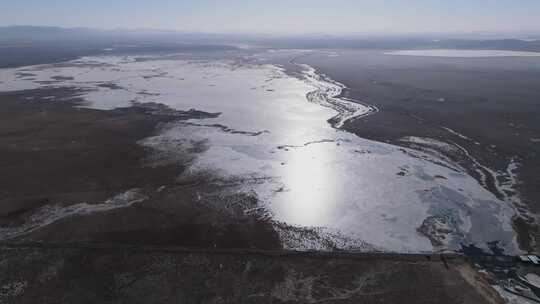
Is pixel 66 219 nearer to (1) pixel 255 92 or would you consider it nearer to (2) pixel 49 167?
(2) pixel 49 167

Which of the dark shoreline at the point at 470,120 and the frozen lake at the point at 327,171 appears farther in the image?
the dark shoreline at the point at 470,120

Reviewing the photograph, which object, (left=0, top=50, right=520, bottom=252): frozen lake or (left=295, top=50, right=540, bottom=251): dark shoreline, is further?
(left=295, top=50, right=540, bottom=251): dark shoreline

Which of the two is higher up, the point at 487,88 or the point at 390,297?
the point at 487,88

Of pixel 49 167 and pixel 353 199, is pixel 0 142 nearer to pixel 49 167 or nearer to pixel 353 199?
pixel 49 167

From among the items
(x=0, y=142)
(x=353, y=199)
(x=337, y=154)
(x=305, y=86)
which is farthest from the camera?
(x=305, y=86)

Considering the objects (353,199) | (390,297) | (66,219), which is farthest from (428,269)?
(66,219)

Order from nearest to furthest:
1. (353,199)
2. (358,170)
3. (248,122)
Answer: (353,199) → (358,170) → (248,122)

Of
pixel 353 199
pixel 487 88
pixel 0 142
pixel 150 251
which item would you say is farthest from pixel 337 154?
pixel 487 88

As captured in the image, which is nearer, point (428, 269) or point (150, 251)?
point (428, 269)

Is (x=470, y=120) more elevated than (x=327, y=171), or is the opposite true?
(x=470, y=120)

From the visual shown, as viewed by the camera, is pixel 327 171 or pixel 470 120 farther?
pixel 470 120
